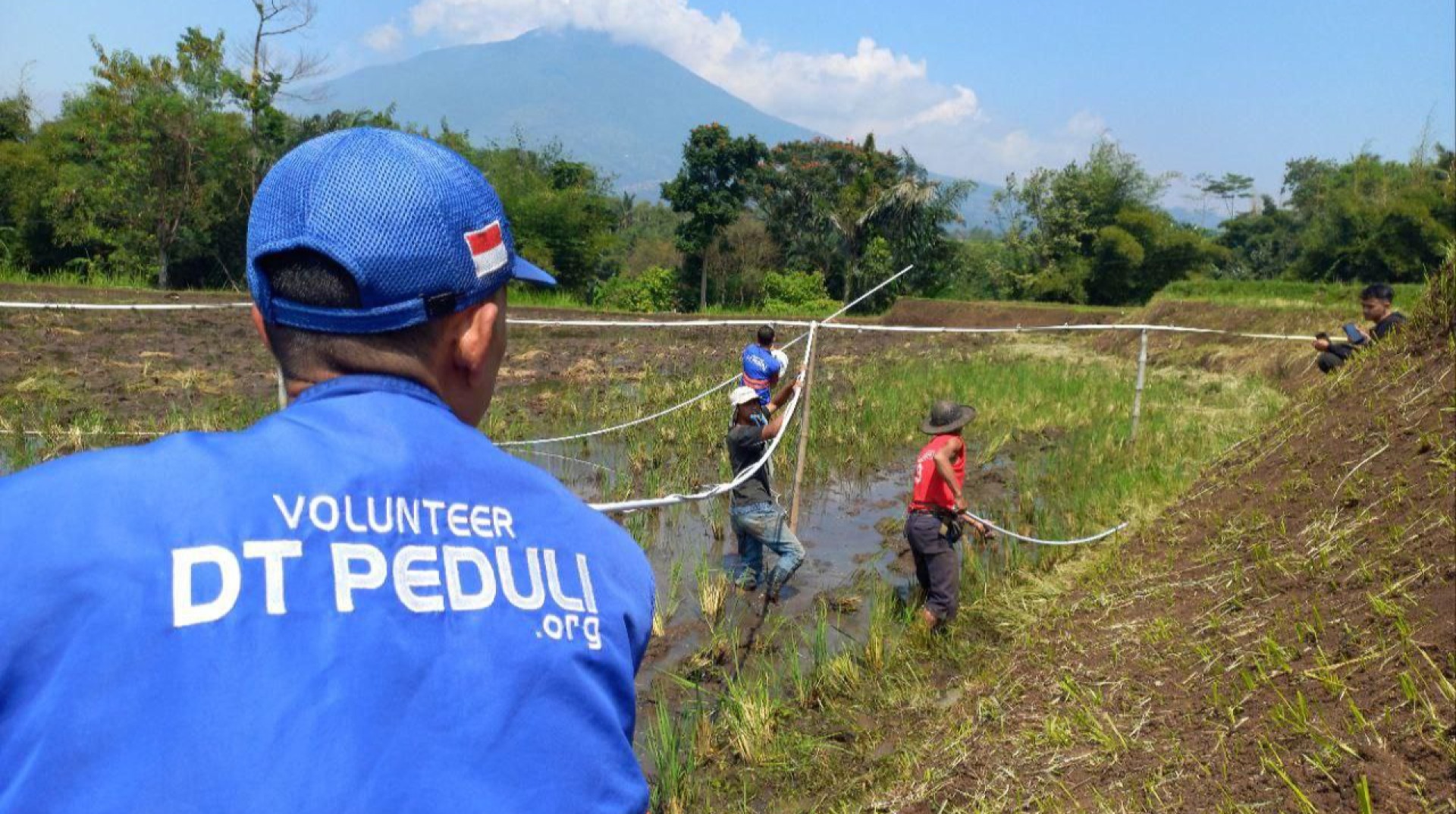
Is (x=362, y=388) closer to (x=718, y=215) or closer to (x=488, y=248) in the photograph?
(x=488, y=248)

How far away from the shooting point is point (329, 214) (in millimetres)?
918

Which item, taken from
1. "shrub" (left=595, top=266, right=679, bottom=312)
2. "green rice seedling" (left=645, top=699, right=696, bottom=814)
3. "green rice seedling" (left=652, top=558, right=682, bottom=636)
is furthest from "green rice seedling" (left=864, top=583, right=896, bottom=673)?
"shrub" (left=595, top=266, right=679, bottom=312)

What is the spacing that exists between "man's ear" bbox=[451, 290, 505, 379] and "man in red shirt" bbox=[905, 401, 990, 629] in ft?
16.2

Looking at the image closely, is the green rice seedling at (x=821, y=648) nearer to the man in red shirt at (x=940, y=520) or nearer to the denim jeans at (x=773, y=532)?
the man in red shirt at (x=940, y=520)

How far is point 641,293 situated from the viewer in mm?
33031

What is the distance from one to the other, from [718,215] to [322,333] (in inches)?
1345

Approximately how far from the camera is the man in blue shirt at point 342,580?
0.69 meters

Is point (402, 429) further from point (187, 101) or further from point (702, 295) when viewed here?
point (702, 295)

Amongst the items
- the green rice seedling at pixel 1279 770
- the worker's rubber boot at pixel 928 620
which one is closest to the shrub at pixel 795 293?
the worker's rubber boot at pixel 928 620

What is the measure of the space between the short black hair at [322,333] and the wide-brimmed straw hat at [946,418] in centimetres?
519

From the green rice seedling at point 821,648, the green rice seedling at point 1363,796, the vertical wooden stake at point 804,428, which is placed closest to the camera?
the green rice seedling at point 1363,796

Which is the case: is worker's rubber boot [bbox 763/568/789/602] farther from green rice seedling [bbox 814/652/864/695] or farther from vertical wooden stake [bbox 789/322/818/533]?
green rice seedling [bbox 814/652/864/695]

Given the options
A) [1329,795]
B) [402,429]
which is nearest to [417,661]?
[402,429]

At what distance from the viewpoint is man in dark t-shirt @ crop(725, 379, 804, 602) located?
6.23m
